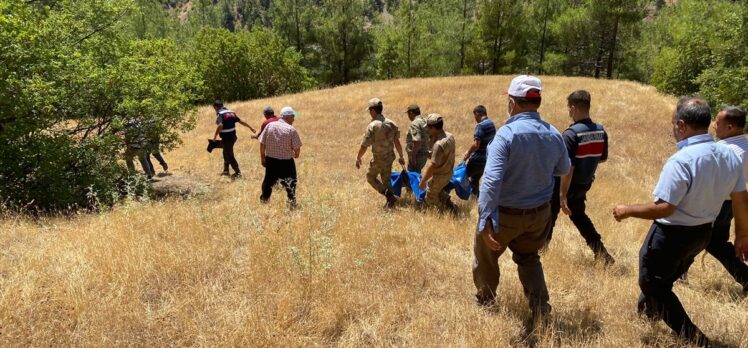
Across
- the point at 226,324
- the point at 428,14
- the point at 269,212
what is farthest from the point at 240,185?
the point at 428,14

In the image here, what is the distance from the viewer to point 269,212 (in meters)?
6.24

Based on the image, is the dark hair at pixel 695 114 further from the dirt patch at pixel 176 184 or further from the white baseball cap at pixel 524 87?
the dirt patch at pixel 176 184

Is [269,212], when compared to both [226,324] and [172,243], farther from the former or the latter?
[226,324]

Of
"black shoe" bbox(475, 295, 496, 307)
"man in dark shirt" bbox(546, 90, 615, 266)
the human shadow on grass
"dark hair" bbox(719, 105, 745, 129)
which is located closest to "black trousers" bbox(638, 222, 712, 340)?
the human shadow on grass

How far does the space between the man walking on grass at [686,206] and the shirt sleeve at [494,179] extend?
33.0 inches

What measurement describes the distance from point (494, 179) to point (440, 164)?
3.26m

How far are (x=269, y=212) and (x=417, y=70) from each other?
39.5 meters

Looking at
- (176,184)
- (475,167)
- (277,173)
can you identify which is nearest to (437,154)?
(475,167)

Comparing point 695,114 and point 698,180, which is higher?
point 695,114

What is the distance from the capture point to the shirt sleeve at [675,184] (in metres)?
2.74

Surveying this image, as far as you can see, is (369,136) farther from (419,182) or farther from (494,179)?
(494,179)

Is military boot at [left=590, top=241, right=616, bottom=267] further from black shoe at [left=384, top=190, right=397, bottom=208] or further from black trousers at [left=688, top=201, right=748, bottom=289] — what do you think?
black shoe at [left=384, top=190, right=397, bottom=208]

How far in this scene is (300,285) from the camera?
3.48 m

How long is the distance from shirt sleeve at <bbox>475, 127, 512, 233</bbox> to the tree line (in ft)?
20.7
